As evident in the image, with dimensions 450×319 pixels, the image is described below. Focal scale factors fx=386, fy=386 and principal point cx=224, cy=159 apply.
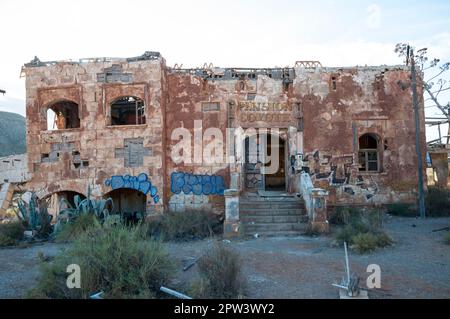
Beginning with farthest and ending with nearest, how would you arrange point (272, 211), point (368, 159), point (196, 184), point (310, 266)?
point (368, 159) < point (196, 184) < point (272, 211) < point (310, 266)

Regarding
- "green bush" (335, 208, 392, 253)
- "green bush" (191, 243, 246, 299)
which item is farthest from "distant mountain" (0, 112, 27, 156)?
"green bush" (191, 243, 246, 299)

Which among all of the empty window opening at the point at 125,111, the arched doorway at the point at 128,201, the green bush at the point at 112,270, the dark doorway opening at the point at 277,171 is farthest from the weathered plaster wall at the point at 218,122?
the green bush at the point at 112,270

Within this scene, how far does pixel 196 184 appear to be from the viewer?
1495 centimetres

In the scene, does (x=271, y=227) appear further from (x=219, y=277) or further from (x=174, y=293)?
(x=174, y=293)

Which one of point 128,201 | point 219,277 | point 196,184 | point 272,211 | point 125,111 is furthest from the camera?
point 125,111

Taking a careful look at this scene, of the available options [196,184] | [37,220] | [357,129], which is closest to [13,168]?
[37,220]

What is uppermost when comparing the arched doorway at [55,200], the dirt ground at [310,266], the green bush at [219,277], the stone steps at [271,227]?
the arched doorway at [55,200]

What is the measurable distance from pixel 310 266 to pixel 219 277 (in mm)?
2620

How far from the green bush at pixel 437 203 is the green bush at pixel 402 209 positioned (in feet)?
1.78

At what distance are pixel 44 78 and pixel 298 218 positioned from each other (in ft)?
36.7

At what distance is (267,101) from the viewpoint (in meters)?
15.2

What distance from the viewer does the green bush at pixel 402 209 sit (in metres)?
14.5

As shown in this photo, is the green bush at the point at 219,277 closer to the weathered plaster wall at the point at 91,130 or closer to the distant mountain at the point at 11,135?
the weathered plaster wall at the point at 91,130
